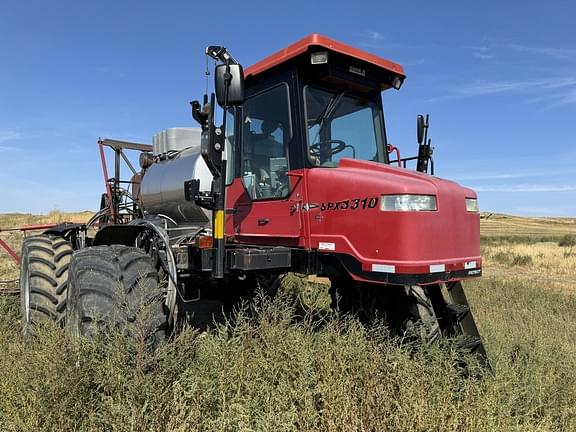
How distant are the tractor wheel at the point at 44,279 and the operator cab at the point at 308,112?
2.19 metres

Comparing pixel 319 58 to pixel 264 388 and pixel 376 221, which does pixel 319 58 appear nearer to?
pixel 376 221

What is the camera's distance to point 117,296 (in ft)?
11.2

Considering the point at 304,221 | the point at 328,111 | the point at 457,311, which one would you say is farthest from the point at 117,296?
the point at 457,311

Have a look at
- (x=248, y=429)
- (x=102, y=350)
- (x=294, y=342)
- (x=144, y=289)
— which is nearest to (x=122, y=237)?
(x=144, y=289)

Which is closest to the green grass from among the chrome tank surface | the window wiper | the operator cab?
the operator cab

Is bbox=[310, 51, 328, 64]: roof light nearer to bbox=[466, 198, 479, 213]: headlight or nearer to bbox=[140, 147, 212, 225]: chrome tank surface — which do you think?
bbox=[466, 198, 479, 213]: headlight

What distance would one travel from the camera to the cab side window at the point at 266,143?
4.23m

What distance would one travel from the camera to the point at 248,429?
2541 mm

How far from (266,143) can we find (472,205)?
1.97 m

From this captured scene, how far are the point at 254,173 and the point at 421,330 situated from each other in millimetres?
2138

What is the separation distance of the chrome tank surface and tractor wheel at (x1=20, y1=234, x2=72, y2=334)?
137cm

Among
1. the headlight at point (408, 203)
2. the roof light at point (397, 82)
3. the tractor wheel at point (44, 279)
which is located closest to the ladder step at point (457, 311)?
the headlight at point (408, 203)

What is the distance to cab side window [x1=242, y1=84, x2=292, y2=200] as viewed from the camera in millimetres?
4227

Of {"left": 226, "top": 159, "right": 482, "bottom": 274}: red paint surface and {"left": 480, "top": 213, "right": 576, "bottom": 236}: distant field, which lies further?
{"left": 480, "top": 213, "right": 576, "bottom": 236}: distant field
